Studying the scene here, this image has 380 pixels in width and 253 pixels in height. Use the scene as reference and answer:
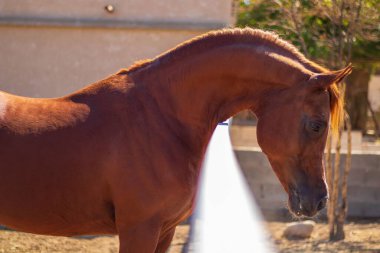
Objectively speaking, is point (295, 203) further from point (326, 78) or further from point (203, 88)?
point (203, 88)

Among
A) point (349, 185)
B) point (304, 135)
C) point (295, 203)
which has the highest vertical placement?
point (304, 135)

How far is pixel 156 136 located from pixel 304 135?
867 mm

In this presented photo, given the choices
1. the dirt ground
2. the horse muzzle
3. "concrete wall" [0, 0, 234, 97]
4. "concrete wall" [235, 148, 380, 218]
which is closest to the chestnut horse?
the horse muzzle

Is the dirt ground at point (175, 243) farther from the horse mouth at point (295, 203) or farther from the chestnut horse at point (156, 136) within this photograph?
the horse mouth at point (295, 203)

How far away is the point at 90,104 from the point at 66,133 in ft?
0.77

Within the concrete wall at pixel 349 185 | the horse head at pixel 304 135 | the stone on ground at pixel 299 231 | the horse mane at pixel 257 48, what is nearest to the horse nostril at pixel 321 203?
the horse head at pixel 304 135

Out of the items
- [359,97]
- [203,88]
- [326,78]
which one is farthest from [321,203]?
[359,97]

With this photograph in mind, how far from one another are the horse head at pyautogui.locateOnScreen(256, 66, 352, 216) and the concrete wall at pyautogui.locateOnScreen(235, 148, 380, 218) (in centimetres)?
557

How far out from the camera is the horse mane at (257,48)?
375 cm

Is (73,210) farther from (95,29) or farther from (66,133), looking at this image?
(95,29)

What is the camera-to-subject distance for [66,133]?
3836 millimetres

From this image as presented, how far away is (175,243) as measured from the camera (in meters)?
7.67

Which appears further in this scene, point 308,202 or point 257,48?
point 257,48

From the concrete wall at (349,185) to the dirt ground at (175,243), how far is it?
968 millimetres
